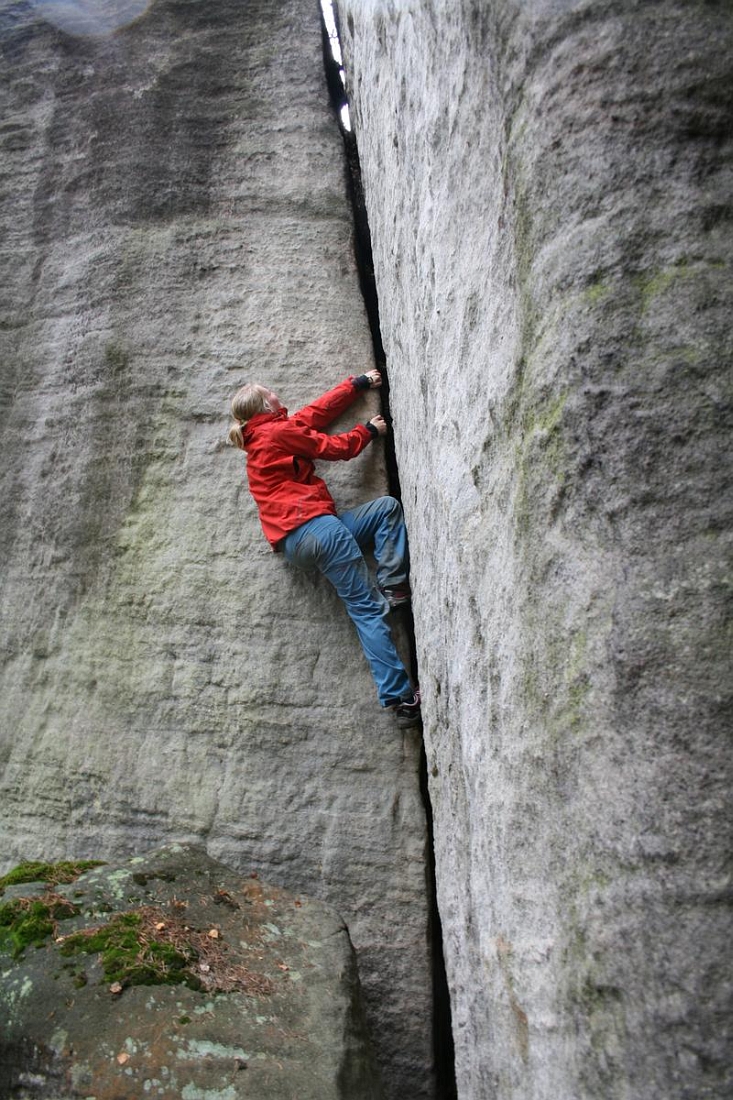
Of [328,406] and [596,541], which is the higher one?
[328,406]

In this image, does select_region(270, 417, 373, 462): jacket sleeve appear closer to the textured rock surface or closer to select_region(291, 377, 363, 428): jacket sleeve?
select_region(291, 377, 363, 428): jacket sleeve

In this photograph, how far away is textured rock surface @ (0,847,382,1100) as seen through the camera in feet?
10.9

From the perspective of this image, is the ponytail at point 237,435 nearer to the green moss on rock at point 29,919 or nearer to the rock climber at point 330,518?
the rock climber at point 330,518

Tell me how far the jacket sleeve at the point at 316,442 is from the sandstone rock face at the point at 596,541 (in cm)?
223

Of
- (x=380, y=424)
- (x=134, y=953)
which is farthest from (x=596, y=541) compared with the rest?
(x=380, y=424)

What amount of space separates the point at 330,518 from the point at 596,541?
10.8 feet

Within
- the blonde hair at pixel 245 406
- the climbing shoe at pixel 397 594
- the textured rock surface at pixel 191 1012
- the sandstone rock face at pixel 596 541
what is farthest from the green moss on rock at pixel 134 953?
the blonde hair at pixel 245 406

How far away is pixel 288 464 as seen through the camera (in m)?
5.85

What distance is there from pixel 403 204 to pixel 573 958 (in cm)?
427

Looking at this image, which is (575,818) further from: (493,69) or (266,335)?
(266,335)

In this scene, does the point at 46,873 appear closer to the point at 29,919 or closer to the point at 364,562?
the point at 29,919

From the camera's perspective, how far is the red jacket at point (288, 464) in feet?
18.9

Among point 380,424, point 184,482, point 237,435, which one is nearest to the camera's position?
point 237,435

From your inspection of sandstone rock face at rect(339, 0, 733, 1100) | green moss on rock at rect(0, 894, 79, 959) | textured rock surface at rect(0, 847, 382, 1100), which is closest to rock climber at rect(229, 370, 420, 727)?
textured rock surface at rect(0, 847, 382, 1100)
